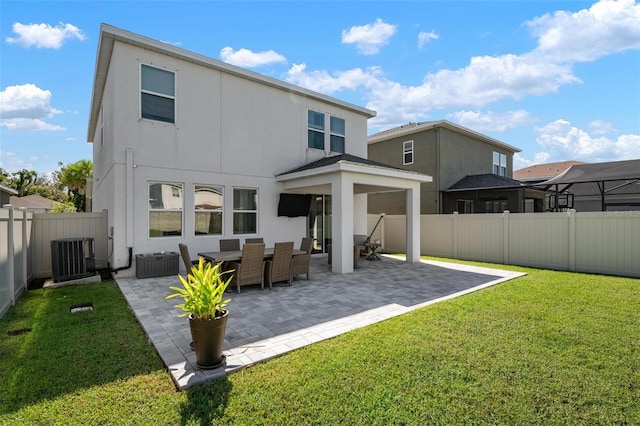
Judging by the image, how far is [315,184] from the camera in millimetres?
10602

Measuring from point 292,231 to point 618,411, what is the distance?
1019cm

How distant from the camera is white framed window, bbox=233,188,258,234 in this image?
11.0 meters

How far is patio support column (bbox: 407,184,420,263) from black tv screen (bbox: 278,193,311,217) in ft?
12.7

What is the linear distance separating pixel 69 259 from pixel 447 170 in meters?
17.7

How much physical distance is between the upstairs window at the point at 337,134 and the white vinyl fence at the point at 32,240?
903 centimetres

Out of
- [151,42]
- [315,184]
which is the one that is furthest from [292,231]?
[151,42]

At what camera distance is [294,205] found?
12.0m

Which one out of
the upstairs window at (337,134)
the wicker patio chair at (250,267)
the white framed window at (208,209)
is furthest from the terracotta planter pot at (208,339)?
the upstairs window at (337,134)

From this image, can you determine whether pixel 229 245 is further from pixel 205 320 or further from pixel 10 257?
pixel 205 320

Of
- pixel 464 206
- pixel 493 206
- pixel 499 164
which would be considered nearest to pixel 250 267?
pixel 464 206

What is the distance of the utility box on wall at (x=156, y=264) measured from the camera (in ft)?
28.8

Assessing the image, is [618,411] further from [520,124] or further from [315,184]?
[520,124]

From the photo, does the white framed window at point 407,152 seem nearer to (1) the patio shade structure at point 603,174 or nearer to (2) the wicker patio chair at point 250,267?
(1) the patio shade structure at point 603,174

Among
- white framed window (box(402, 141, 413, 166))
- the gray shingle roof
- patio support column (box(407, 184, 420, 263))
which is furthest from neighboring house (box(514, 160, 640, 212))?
patio support column (box(407, 184, 420, 263))
